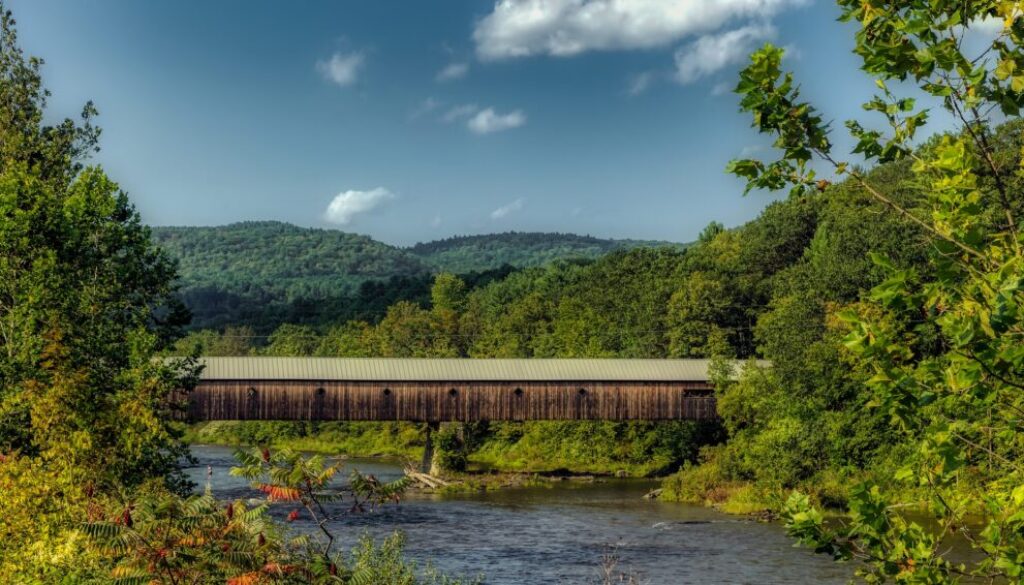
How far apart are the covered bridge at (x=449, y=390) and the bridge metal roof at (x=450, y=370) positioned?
0.11ft

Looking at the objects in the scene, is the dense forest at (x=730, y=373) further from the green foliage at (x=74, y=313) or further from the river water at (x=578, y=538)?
the river water at (x=578, y=538)

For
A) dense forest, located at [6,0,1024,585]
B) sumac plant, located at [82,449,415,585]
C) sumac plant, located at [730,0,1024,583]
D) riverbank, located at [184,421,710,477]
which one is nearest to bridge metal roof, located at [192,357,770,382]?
dense forest, located at [6,0,1024,585]

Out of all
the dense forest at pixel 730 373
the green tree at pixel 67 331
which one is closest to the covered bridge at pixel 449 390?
the dense forest at pixel 730 373

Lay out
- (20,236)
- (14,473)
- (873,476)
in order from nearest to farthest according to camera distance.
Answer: (14,473) → (20,236) → (873,476)

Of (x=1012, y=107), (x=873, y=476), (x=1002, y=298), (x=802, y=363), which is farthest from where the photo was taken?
(x=802, y=363)

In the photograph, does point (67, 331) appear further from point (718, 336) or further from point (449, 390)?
point (718, 336)

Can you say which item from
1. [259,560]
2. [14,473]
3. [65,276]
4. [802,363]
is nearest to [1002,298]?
[259,560]

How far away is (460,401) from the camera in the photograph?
3916cm

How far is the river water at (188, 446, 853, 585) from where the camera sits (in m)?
23.5

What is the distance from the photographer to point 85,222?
63.3 ft

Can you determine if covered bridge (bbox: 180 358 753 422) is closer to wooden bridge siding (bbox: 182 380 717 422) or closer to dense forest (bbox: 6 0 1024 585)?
wooden bridge siding (bbox: 182 380 717 422)

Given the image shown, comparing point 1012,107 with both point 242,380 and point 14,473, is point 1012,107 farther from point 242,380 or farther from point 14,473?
point 242,380

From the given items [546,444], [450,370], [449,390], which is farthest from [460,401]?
[546,444]

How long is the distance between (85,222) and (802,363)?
2458cm
